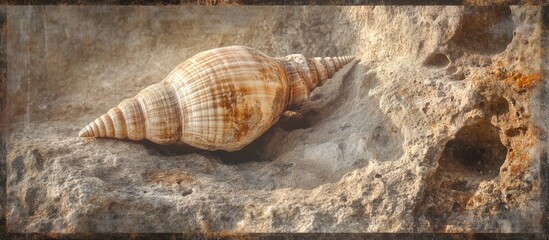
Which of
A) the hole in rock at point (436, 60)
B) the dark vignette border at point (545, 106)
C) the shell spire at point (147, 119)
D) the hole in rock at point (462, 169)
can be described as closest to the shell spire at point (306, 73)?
the hole in rock at point (436, 60)

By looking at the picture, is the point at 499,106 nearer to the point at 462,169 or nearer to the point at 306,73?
the point at 462,169

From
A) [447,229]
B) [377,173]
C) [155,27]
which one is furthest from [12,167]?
[447,229]

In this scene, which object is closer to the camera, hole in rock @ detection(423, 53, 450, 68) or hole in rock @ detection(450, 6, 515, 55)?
hole in rock @ detection(450, 6, 515, 55)

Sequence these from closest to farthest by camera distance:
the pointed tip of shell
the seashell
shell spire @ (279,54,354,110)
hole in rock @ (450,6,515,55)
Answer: hole in rock @ (450,6,515,55) < the seashell < the pointed tip of shell < shell spire @ (279,54,354,110)

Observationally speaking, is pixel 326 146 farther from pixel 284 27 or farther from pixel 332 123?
pixel 284 27

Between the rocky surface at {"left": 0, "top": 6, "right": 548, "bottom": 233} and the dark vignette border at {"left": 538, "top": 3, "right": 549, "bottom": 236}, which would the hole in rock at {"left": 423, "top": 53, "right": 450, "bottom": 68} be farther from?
the dark vignette border at {"left": 538, "top": 3, "right": 549, "bottom": 236}

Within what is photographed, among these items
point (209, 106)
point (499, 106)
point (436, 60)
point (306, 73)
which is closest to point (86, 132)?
point (209, 106)

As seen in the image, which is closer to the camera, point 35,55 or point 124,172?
point 124,172

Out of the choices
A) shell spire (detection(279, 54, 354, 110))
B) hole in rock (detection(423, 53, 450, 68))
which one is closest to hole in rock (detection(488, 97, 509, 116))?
hole in rock (detection(423, 53, 450, 68))
